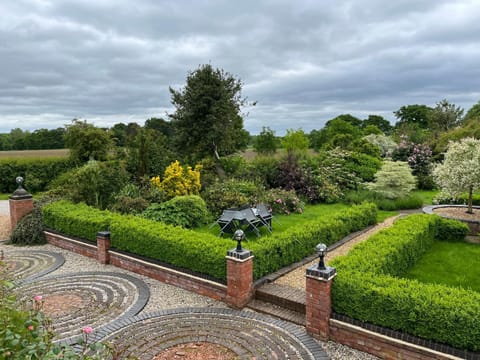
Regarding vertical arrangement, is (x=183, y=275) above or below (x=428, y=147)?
below

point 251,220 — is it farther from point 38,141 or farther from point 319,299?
point 38,141

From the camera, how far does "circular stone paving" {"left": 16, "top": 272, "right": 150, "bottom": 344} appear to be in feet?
15.7

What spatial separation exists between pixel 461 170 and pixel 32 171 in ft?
63.6

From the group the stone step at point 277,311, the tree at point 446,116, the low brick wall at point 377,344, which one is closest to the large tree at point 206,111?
the stone step at point 277,311

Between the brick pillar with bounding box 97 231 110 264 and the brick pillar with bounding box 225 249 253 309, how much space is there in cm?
332

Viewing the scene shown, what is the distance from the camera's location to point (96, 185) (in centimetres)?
1027

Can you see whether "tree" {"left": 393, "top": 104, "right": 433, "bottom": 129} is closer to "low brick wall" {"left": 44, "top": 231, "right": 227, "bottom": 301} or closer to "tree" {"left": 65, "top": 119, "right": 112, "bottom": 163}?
"tree" {"left": 65, "top": 119, "right": 112, "bottom": 163}

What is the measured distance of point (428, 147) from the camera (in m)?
19.1

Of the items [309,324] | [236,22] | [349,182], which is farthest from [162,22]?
[349,182]

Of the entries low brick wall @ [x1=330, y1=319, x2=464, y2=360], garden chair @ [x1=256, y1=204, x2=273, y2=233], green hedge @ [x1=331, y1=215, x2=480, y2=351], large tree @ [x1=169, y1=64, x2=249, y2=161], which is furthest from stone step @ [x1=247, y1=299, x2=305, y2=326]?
large tree @ [x1=169, y1=64, x2=249, y2=161]

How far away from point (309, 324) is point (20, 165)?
1889cm

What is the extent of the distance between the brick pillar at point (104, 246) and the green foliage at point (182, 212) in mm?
1490

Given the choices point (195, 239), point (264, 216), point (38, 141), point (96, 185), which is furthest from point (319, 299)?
point (38, 141)

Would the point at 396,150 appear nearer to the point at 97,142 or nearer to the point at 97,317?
the point at 97,142
